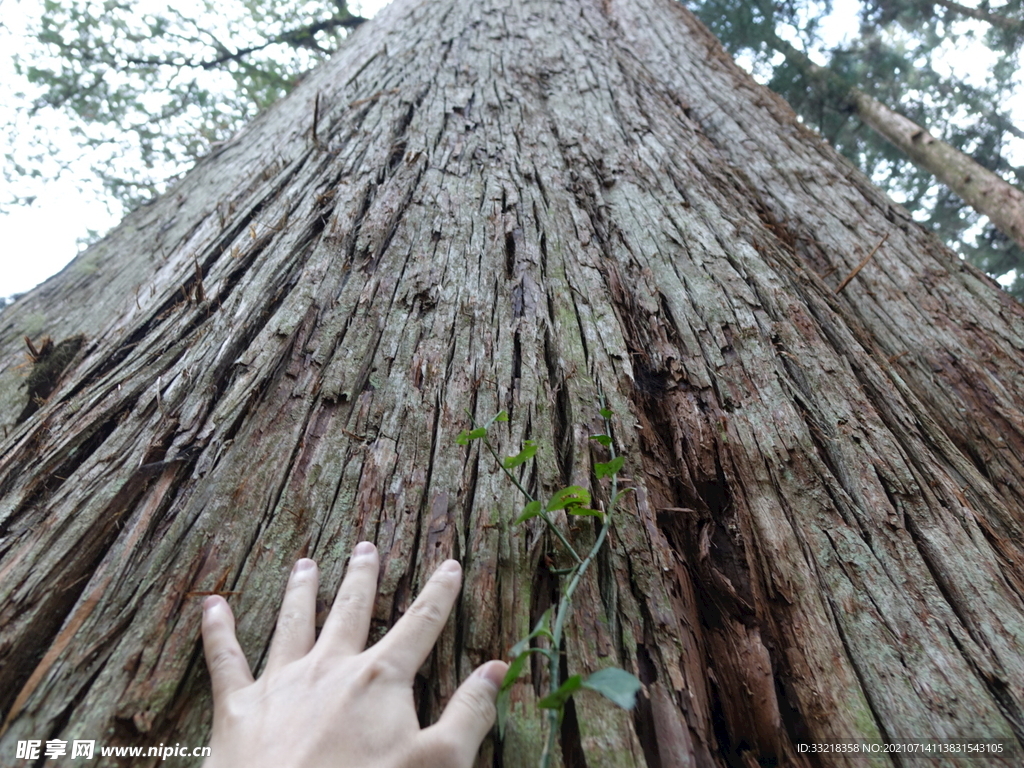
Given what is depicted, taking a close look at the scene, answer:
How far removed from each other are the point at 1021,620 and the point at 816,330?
82 centimetres

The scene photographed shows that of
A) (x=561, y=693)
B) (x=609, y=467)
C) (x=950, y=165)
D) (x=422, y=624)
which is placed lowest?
(x=950, y=165)

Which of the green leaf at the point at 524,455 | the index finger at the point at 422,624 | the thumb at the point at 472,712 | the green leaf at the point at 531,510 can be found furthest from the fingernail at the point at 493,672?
the green leaf at the point at 524,455

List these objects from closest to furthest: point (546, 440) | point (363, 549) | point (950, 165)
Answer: point (363, 549), point (546, 440), point (950, 165)

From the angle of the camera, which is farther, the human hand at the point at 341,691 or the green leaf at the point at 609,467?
the green leaf at the point at 609,467

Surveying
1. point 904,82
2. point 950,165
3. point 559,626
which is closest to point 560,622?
point 559,626

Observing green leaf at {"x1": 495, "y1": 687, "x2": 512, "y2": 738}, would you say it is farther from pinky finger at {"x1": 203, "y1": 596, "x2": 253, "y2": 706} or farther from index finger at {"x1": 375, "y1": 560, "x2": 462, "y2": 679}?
pinky finger at {"x1": 203, "y1": 596, "x2": 253, "y2": 706}

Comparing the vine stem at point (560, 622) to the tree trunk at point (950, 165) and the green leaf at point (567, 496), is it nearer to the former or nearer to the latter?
the green leaf at point (567, 496)

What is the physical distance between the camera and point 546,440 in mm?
1275

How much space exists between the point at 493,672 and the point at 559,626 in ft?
0.43

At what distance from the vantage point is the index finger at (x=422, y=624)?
0.87 metres

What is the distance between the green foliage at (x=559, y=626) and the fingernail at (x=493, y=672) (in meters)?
0.02

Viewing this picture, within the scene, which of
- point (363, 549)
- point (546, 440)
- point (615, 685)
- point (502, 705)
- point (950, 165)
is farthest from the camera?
point (950, 165)

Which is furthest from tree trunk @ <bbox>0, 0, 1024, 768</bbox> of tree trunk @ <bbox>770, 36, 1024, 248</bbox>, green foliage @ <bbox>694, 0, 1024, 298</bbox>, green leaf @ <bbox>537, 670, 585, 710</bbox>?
green foliage @ <bbox>694, 0, 1024, 298</bbox>

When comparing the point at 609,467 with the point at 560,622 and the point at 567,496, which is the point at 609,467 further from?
the point at 560,622
